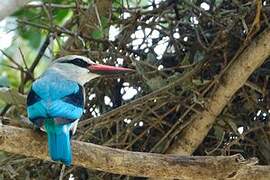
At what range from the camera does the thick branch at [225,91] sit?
2.39 meters

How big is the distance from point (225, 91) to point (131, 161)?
1.68 feet

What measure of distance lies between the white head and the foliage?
0.39 ft

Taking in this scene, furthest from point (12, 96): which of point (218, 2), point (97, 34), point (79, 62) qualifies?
point (218, 2)

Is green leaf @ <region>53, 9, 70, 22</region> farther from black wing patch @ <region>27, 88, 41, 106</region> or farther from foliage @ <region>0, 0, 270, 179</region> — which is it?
black wing patch @ <region>27, 88, 41, 106</region>

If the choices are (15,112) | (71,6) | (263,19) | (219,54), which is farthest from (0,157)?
(263,19)

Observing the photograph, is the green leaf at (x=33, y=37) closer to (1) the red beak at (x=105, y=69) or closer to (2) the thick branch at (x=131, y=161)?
(1) the red beak at (x=105, y=69)

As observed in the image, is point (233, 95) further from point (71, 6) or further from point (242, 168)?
point (71, 6)

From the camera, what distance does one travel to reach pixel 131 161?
209cm

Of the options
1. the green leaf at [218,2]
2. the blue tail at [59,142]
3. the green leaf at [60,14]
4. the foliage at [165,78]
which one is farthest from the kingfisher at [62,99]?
the green leaf at [60,14]

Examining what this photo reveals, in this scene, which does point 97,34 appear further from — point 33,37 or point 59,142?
point 59,142

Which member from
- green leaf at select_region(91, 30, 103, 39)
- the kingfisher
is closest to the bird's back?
the kingfisher

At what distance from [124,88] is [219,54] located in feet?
1.31

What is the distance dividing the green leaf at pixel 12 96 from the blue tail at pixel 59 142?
521mm

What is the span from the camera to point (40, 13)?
3.06 metres
